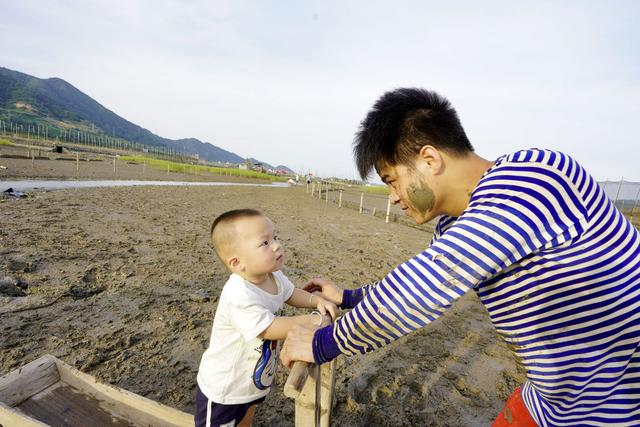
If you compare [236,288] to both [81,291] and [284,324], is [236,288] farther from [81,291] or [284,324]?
[81,291]

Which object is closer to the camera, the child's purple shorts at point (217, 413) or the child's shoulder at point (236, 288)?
the child's shoulder at point (236, 288)

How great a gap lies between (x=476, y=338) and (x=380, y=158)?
436 centimetres

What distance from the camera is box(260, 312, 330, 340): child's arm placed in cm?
165

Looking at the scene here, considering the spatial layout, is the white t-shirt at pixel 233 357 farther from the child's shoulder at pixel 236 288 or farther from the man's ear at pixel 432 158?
the man's ear at pixel 432 158

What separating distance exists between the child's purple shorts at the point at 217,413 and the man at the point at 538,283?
0.90 meters

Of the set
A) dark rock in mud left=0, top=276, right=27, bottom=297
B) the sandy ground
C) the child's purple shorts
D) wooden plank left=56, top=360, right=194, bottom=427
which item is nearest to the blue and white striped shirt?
the child's purple shorts

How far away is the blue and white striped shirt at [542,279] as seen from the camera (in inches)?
42.0

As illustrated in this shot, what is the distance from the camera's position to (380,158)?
5.23 feet

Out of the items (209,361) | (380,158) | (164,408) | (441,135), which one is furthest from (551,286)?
(164,408)

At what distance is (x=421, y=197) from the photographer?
1.54 metres

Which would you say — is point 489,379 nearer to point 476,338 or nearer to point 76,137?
point 476,338

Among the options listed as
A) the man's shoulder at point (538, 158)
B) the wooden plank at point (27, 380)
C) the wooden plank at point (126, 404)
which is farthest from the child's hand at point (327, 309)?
the wooden plank at point (27, 380)

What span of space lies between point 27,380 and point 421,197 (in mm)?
3131

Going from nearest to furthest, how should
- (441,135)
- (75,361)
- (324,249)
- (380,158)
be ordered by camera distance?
(441,135) → (380,158) → (75,361) → (324,249)
